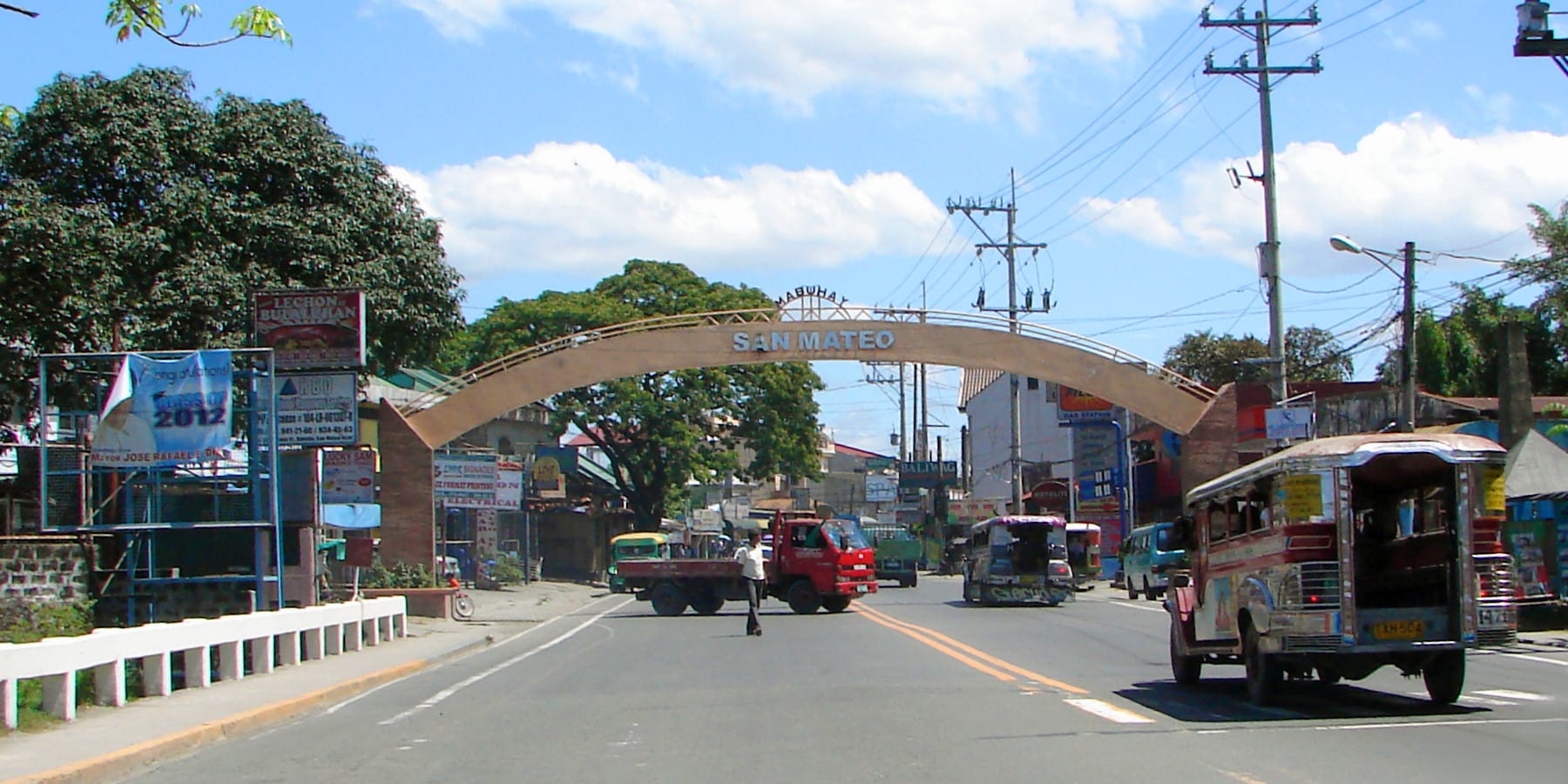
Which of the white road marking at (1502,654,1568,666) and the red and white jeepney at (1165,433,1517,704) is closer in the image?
the red and white jeepney at (1165,433,1517,704)

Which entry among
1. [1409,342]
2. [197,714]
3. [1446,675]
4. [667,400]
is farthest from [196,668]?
[667,400]

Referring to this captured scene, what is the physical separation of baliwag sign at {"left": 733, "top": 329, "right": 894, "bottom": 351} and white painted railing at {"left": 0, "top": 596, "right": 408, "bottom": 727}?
13662 mm

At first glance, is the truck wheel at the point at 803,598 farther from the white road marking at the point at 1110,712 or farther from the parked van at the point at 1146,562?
the white road marking at the point at 1110,712

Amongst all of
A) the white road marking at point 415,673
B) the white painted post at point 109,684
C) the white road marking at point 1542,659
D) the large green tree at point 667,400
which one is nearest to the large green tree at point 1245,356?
the large green tree at point 667,400

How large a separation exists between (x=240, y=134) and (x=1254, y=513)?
20863 mm

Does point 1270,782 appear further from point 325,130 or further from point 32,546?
point 325,130

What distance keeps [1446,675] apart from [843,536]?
21.3m

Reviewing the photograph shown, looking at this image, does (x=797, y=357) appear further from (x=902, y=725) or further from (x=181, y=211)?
(x=902, y=725)

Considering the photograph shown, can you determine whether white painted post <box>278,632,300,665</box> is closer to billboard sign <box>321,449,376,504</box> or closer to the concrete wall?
the concrete wall

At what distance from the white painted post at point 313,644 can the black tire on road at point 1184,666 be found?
1211cm

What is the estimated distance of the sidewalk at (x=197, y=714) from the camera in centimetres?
1091

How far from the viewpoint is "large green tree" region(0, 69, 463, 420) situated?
994 inches

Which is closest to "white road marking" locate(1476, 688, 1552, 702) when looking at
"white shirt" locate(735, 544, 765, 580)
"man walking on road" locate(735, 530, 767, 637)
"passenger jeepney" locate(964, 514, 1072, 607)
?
"man walking on road" locate(735, 530, 767, 637)

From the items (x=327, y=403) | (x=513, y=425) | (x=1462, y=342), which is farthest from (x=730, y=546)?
(x=327, y=403)
